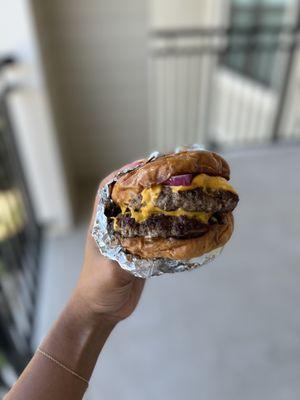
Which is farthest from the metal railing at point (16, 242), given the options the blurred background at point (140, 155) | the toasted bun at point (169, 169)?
the toasted bun at point (169, 169)

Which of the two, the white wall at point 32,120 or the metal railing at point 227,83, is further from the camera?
the metal railing at point 227,83

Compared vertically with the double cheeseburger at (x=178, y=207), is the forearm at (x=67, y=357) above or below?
below

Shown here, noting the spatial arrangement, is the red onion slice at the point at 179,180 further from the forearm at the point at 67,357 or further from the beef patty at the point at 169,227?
the forearm at the point at 67,357

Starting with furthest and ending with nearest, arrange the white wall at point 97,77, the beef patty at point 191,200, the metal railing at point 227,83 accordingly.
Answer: the metal railing at point 227,83
the white wall at point 97,77
the beef patty at point 191,200

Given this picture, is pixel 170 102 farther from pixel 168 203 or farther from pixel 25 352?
pixel 168 203

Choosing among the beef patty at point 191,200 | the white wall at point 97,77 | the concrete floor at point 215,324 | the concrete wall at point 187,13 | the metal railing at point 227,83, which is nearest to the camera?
the beef patty at point 191,200

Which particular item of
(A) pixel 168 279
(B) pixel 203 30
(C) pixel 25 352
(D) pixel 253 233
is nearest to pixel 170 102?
(B) pixel 203 30

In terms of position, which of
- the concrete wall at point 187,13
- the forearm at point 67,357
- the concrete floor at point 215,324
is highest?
the concrete wall at point 187,13
